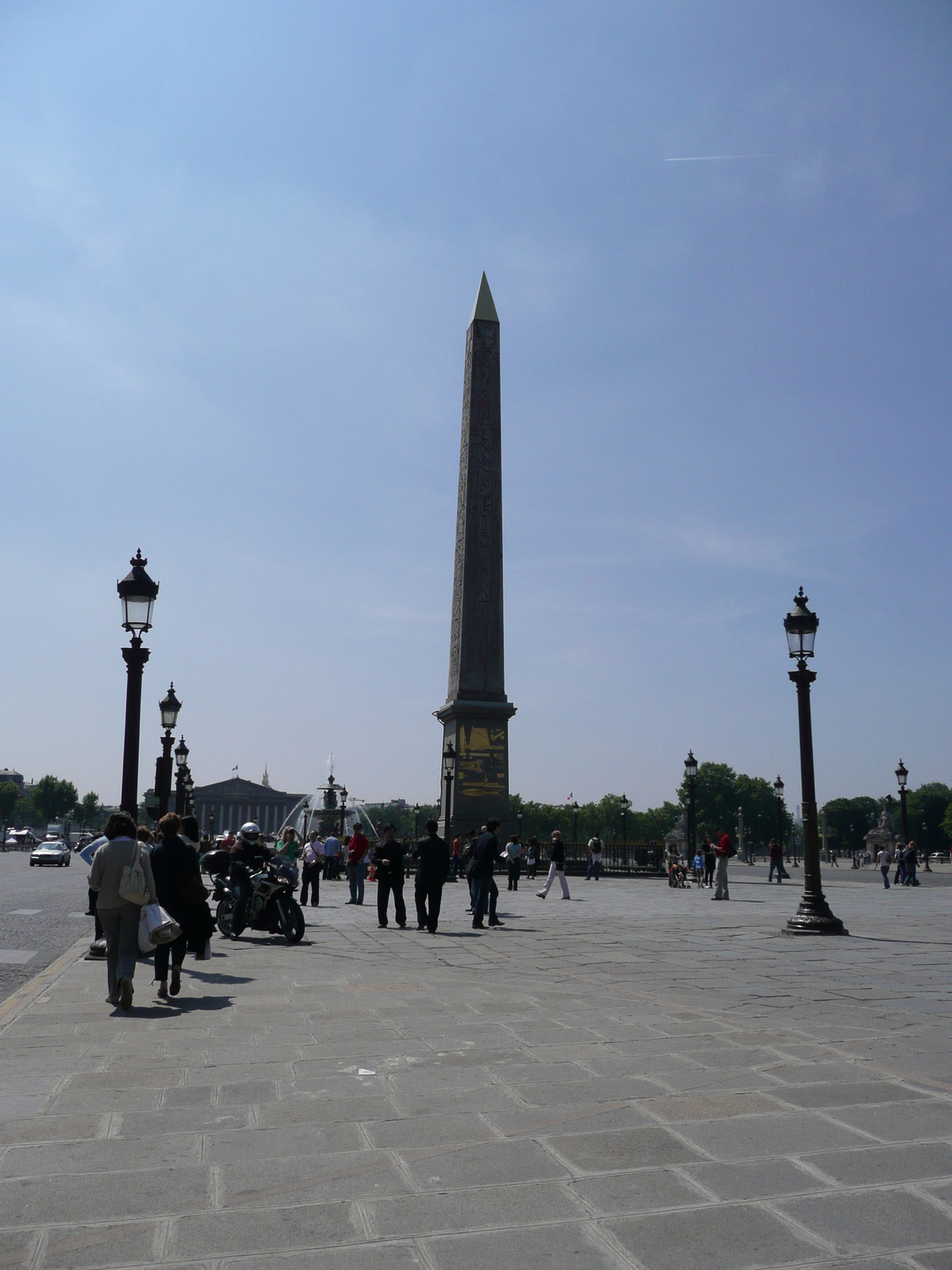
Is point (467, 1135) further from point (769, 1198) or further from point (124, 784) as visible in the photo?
point (124, 784)

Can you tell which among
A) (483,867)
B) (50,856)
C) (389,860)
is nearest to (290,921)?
(389,860)

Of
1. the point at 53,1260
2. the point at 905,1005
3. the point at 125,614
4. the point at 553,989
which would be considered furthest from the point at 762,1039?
the point at 125,614

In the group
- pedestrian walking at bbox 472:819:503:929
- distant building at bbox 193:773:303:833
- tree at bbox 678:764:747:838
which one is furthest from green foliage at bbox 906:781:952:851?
pedestrian walking at bbox 472:819:503:929

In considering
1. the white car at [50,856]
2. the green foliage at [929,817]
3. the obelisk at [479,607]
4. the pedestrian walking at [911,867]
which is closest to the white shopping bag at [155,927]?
the obelisk at [479,607]

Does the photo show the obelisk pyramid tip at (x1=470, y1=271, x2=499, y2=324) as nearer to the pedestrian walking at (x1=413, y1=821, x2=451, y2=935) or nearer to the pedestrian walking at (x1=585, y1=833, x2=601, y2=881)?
the pedestrian walking at (x1=585, y1=833, x2=601, y2=881)

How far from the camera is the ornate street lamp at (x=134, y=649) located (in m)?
12.0

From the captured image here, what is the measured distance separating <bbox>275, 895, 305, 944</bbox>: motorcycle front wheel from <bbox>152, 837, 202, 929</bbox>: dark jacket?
408cm

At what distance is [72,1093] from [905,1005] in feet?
20.1

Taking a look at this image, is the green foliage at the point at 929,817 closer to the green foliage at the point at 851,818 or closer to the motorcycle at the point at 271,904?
the green foliage at the point at 851,818

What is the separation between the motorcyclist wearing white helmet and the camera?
1388 centimetres

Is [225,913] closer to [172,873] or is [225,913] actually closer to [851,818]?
[172,873]

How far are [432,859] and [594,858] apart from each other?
871 inches

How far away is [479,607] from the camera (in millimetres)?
34875

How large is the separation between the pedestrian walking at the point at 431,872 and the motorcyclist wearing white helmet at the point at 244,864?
2.20 meters
